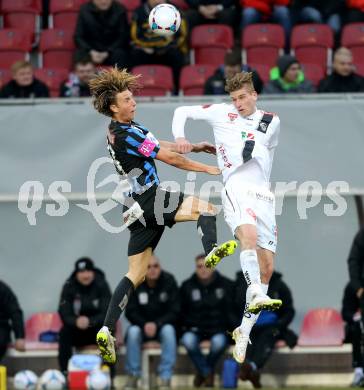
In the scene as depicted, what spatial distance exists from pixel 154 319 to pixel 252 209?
3642 mm

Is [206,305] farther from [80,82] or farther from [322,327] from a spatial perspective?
[80,82]

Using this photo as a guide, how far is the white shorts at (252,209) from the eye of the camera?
10062 millimetres

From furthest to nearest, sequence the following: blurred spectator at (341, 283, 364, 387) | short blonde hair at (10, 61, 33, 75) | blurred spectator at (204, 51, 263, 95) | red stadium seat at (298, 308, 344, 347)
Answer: short blonde hair at (10, 61, 33, 75), blurred spectator at (204, 51, 263, 95), red stadium seat at (298, 308, 344, 347), blurred spectator at (341, 283, 364, 387)

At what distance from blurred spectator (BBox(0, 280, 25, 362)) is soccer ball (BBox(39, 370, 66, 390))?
50 centimetres

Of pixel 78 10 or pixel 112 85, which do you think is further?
pixel 78 10

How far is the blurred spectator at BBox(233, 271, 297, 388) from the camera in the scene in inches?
515

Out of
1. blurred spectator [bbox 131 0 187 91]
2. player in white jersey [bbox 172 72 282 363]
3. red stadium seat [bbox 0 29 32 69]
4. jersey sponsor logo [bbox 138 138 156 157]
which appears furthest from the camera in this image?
red stadium seat [bbox 0 29 32 69]

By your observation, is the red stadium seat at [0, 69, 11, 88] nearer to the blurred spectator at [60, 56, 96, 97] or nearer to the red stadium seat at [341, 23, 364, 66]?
the blurred spectator at [60, 56, 96, 97]

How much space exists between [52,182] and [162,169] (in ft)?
3.51

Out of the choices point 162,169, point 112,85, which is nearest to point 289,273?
point 162,169

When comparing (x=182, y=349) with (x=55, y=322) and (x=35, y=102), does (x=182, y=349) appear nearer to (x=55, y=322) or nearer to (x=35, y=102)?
(x=55, y=322)

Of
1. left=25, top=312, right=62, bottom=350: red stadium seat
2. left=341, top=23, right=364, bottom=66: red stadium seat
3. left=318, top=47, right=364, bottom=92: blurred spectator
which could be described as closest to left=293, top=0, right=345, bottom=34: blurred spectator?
left=341, top=23, right=364, bottom=66: red stadium seat

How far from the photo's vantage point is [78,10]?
15938 mm

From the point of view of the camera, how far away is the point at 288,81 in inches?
543
